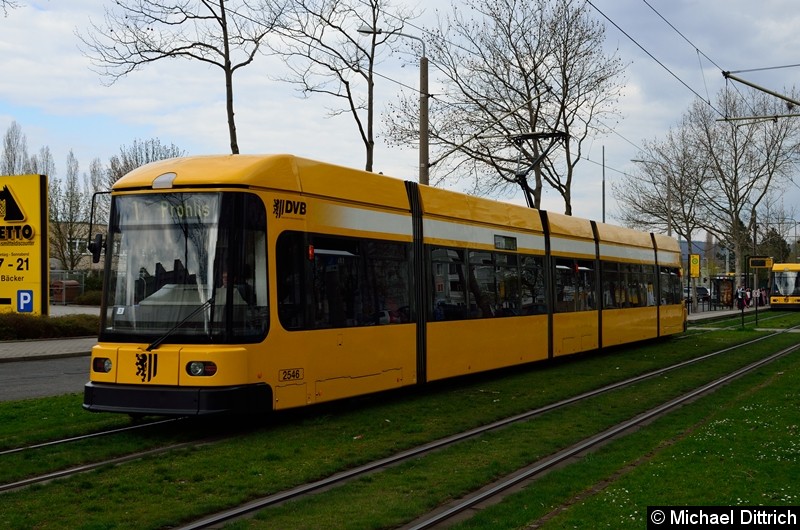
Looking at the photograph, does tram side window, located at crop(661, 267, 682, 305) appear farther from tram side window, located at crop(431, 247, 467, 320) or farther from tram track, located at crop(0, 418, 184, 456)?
tram track, located at crop(0, 418, 184, 456)

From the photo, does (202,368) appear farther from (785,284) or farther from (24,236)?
(785,284)

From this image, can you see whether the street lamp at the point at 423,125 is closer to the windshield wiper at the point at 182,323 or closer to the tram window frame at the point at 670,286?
the tram window frame at the point at 670,286

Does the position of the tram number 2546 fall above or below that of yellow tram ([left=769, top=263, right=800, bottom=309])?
below

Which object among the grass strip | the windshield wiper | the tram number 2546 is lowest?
the grass strip

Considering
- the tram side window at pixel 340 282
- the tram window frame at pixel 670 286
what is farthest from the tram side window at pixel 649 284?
the tram side window at pixel 340 282

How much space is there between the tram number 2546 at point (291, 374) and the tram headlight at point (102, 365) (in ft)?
6.29

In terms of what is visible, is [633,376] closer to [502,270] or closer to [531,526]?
[502,270]

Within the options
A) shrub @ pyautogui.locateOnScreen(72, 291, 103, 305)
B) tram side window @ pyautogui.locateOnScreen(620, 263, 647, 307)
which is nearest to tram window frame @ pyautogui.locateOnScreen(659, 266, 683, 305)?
tram side window @ pyautogui.locateOnScreen(620, 263, 647, 307)

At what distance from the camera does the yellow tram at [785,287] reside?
62.4 m

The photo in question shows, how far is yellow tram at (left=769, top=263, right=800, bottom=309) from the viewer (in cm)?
6244

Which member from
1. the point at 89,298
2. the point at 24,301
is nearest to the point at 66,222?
the point at 89,298

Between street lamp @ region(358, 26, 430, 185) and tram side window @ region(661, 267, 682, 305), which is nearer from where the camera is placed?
street lamp @ region(358, 26, 430, 185)

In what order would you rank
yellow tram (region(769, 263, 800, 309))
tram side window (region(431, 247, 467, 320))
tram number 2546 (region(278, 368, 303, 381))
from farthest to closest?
1. yellow tram (region(769, 263, 800, 309))
2. tram side window (region(431, 247, 467, 320))
3. tram number 2546 (region(278, 368, 303, 381))

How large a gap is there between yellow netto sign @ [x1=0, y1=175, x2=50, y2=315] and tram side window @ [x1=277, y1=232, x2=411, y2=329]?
14704mm
